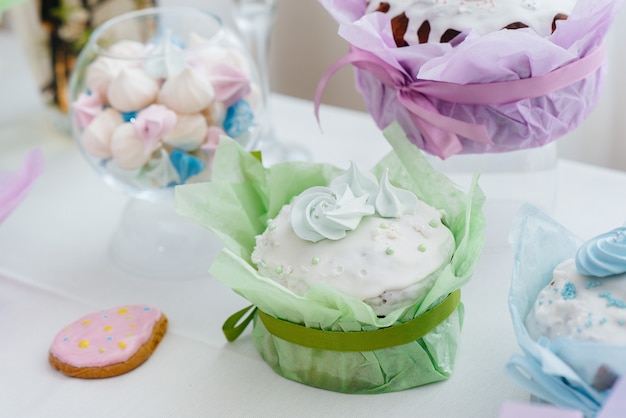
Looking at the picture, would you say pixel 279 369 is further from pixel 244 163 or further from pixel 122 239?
pixel 122 239

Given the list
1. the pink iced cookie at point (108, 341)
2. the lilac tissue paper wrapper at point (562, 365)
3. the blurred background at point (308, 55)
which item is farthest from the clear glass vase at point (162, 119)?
the blurred background at point (308, 55)

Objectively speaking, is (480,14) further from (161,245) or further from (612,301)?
(161,245)

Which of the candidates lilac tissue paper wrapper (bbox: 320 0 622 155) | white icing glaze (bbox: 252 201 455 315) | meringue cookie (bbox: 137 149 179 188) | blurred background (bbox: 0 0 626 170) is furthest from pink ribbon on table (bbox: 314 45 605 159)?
blurred background (bbox: 0 0 626 170)

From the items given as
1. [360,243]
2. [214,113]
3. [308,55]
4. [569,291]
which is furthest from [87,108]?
[308,55]

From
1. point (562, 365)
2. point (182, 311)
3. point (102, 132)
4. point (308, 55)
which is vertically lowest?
point (308, 55)

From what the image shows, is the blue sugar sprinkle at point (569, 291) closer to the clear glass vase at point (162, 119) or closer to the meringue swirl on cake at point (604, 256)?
the meringue swirl on cake at point (604, 256)
